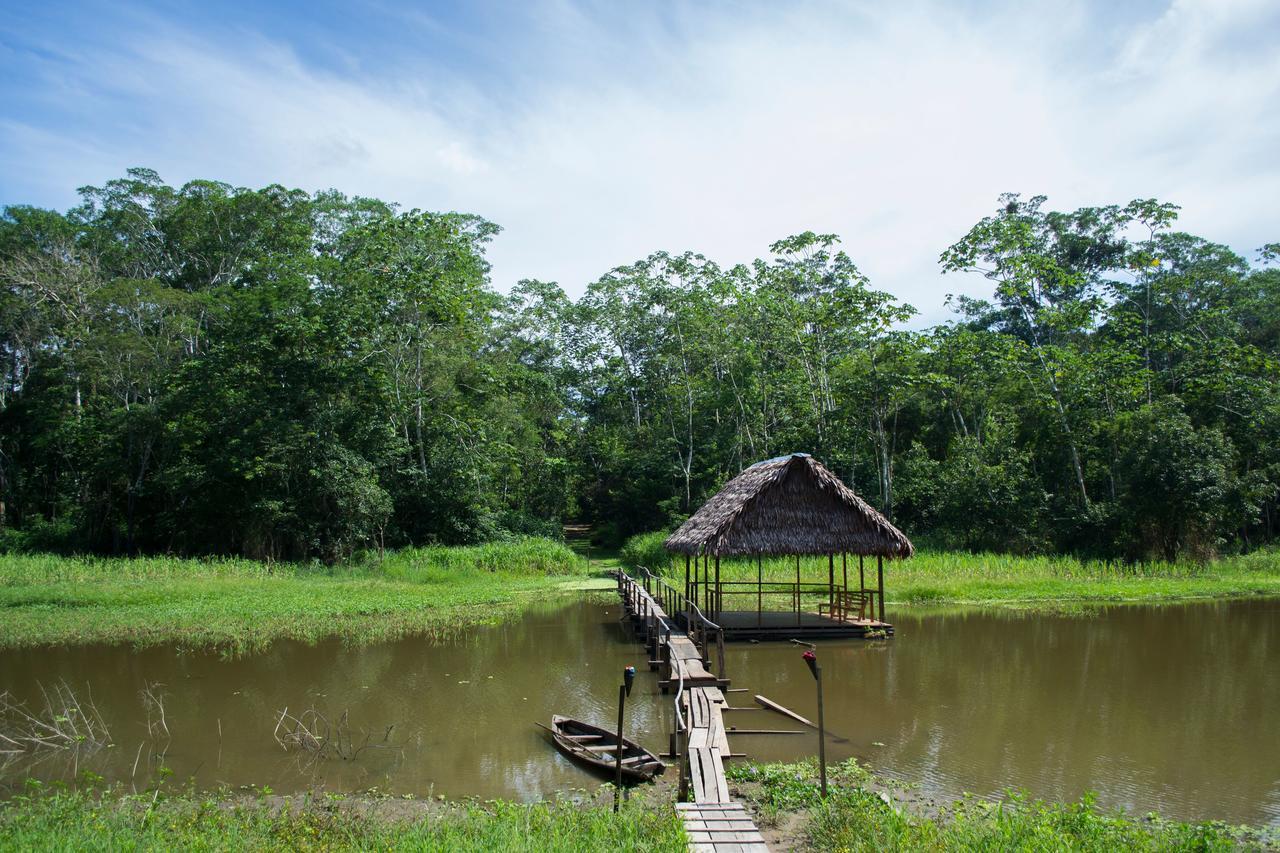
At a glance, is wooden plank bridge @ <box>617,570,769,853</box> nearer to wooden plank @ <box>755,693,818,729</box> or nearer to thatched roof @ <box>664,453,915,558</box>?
wooden plank @ <box>755,693,818,729</box>

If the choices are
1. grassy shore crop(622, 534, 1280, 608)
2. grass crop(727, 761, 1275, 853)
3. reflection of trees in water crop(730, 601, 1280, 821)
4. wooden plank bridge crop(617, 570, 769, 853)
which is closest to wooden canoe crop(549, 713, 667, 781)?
wooden plank bridge crop(617, 570, 769, 853)

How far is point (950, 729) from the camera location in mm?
9969

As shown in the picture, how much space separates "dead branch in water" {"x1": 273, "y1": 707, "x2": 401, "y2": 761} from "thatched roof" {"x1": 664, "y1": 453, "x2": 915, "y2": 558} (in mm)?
7222

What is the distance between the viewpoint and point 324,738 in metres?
9.44

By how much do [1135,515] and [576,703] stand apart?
870 inches

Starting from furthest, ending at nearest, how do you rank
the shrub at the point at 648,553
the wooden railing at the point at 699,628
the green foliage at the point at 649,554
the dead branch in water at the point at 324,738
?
1. the shrub at the point at 648,553
2. the green foliage at the point at 649,554
3. the wooden railing at the point at 699,628
4. the dead branch in water at the point at 324,738

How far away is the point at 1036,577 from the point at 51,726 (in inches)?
845

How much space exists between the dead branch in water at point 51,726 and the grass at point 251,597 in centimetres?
385

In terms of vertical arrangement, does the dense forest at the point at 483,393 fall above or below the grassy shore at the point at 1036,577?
above

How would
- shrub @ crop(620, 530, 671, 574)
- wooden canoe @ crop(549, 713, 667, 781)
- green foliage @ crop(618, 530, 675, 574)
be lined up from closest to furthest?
wooden canoe @ crop(549, 713, 667, 781) < green foliage @ crop(618, 530, 675, 574) < shrub @ crop(620, 530, 671, 574)

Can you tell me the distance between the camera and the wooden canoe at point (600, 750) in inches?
326

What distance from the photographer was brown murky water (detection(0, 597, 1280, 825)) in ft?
27.5

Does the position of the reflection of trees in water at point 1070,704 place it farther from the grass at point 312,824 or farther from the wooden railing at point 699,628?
the grass at point 312,824

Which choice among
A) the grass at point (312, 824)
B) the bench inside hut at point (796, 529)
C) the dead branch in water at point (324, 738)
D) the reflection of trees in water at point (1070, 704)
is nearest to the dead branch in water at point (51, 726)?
the grass at point (312, 824)
